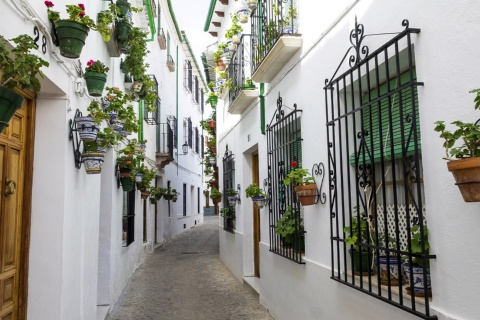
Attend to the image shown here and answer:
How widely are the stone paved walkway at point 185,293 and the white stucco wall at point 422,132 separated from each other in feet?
2.00

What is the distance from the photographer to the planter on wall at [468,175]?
1871 millimetres

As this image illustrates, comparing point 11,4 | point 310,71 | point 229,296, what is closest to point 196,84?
point 229,296

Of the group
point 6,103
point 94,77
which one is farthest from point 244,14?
point 6,103

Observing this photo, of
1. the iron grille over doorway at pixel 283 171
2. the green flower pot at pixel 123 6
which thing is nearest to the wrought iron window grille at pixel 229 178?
the iron grille over doorway at pixel 283 171

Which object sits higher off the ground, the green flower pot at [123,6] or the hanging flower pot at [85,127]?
the green flower pot at [123,6]

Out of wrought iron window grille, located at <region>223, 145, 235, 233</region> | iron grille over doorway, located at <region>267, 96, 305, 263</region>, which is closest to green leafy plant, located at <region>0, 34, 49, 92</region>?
iron grille over doorway, located at <region>267, 96, 305, 263</region>

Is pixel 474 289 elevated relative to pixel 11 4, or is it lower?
lower

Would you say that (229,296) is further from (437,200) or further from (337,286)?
(437,200)

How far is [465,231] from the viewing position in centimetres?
229

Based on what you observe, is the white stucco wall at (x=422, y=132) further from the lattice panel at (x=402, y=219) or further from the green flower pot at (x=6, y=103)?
the green flower pot at (x=6, y=103)

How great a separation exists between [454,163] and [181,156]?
1620 centimetres

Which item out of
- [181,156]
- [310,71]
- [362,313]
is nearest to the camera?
[362,313]

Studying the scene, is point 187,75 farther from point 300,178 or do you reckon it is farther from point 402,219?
point 402,219

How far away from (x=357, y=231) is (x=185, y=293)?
15.6 feet
